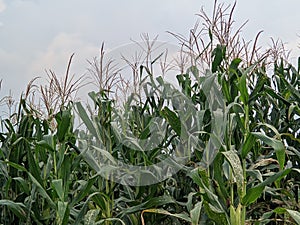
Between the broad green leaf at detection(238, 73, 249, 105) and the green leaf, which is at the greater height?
the broad green leaf at detection(238, 73, 249, 105)

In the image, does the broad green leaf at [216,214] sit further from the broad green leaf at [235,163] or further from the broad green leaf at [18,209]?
the broad green leaf at [18,209]

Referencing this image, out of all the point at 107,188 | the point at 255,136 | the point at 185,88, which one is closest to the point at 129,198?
the point at 107,188

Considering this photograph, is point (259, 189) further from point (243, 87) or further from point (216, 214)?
point (243, 87)

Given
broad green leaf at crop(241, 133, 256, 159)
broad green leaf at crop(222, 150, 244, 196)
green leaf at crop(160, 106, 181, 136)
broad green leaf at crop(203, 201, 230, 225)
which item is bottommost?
broad green leaf at crop(203, 201, 230, 225)

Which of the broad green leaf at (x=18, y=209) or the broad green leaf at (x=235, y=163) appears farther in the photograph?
the broad green leaf at (x=18, y=209)

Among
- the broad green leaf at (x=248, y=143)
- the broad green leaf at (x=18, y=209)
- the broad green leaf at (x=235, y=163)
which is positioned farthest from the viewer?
the broad green leaf at (x=18, y=209)

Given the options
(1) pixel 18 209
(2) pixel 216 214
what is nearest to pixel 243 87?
(2) pixel 216 214

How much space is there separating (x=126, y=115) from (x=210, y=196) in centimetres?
96

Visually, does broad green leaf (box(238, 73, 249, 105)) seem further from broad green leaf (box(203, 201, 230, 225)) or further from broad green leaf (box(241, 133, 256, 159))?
broad green leaf (box(203, 201, 230, 225))

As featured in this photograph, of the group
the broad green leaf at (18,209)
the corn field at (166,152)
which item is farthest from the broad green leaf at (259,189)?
the broad green leaf at (18,209)

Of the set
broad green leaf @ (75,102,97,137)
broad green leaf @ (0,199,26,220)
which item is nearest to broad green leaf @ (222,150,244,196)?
broad green leaf @ (75,102,97,137)

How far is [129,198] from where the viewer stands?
2.40 meters

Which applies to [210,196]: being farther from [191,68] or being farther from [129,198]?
[191,68]

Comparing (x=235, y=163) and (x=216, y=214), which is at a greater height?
(x=235, y=163)
